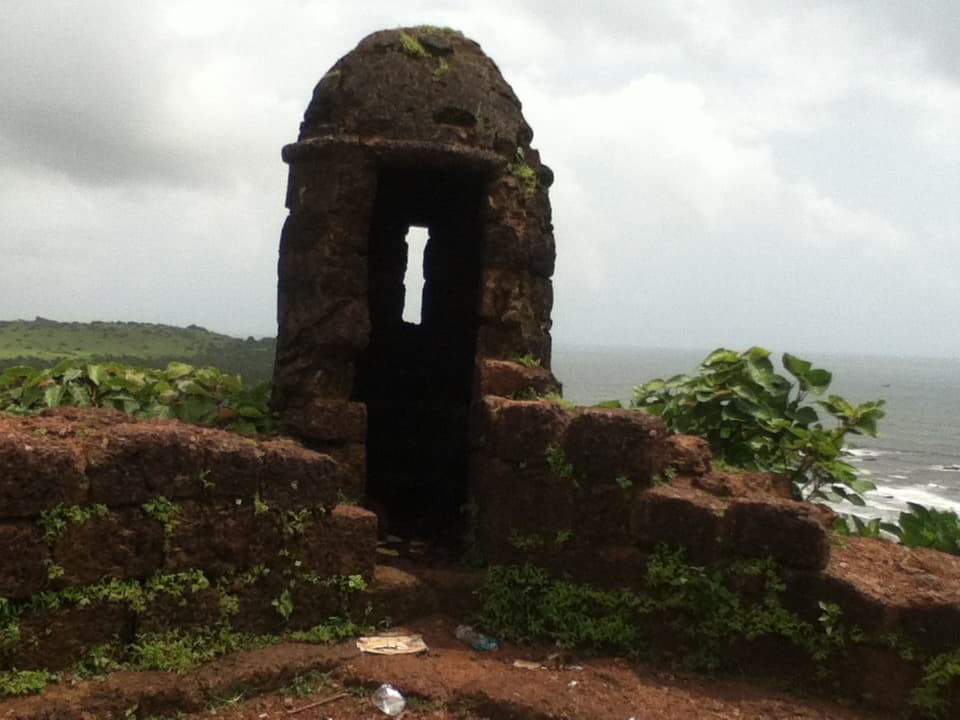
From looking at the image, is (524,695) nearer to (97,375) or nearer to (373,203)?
(373,203)

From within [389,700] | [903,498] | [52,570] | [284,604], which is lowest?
[903,498]

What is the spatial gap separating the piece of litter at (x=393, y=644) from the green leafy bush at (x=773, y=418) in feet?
9.57

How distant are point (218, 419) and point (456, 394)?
12.4ft

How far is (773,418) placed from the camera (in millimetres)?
7051

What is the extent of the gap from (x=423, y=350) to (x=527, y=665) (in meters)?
5.41

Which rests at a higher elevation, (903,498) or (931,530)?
(931,530)

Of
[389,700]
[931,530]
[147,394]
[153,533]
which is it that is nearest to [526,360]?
[389,700]

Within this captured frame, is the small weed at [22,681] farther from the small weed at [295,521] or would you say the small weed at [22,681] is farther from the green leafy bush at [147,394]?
the green leafy bush at [147,394]

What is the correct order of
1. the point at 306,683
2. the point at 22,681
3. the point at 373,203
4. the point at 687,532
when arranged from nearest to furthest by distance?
the point at 22,681
the point at 306,683
the point at 687,532
the point at 373,203

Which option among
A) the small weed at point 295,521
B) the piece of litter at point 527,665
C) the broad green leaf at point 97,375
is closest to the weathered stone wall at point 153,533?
the small weed at point 295,521

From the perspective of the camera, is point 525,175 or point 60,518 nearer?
point 60,518

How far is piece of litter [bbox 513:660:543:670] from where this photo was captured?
5402 mm

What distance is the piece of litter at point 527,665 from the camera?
540cm

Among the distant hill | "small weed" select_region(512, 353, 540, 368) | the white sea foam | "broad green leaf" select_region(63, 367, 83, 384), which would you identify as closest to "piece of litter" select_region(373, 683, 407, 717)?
"small weed" select_region(512, 353, 540, 368)
